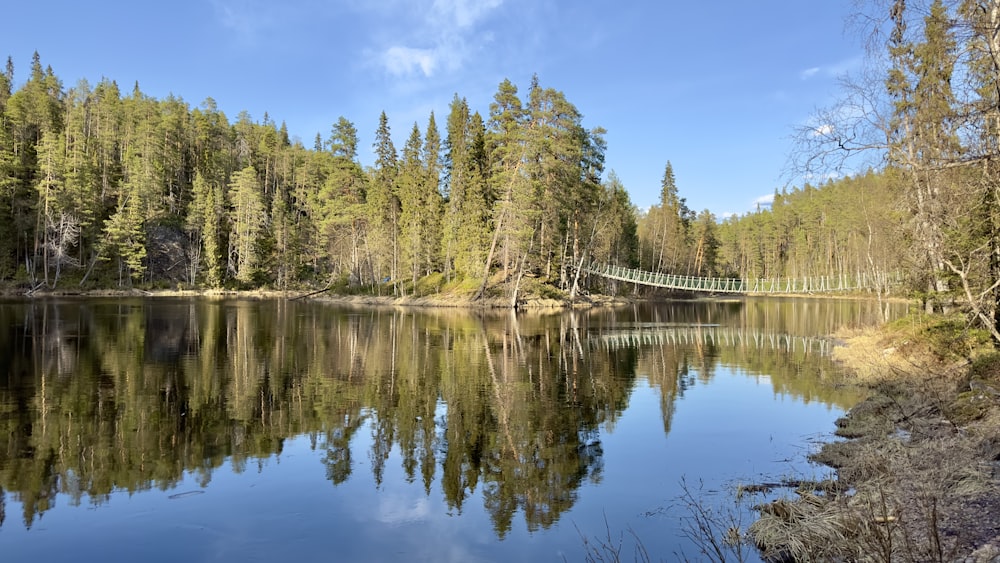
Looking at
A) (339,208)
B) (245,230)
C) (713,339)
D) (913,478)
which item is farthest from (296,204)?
(913,478)

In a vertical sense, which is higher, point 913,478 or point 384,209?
point 384,209

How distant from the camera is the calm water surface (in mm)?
6602

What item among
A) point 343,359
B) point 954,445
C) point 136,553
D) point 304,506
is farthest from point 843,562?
point 343,359

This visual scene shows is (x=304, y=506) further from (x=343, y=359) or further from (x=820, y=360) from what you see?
(x=820, y=360)

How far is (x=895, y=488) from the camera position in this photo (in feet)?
20.7

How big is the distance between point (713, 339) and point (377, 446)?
21099mm

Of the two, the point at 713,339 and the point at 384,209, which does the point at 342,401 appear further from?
the point at 384,209

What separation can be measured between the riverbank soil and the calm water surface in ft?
3.00

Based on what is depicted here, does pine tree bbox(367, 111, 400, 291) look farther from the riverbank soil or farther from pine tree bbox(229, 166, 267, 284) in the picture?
the riverbank soil

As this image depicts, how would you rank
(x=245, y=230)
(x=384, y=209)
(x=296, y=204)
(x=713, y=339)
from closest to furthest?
(x=713, y=339) < (x=384, y=209) < (x=245, y=230) < (x=296, y=204)

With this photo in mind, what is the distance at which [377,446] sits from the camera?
32.8 ft

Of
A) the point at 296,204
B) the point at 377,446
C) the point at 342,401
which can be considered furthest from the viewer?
the point at 296,204

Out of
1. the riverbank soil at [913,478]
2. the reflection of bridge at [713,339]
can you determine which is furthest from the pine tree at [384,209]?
the riverbank soil at [913,478]

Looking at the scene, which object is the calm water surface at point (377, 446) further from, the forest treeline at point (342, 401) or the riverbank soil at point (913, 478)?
the riverbank soil at point (913, 478)
